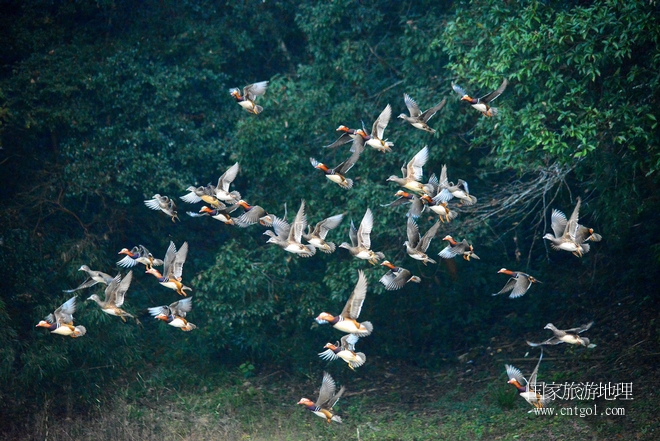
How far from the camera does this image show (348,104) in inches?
530

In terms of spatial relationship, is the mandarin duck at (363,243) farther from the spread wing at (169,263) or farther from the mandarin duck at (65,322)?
the mandarin duck at (65,322)

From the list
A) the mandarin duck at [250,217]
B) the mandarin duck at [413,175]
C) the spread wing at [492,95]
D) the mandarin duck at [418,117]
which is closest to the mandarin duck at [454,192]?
the mandarin duck at [413,175]

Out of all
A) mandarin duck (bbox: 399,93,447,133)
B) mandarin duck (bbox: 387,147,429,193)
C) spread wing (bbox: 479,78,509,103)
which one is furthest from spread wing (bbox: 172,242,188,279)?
spread wing (bbox: 479,78,509,103)

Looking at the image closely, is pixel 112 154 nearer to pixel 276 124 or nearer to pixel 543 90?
pixel 276 124

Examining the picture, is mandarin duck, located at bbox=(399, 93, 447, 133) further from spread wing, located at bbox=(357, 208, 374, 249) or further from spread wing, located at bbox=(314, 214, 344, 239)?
spread wing, located at bbox=(314, 214, 344, 239)

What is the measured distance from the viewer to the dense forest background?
39.7 feet

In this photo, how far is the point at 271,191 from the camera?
14.1 m

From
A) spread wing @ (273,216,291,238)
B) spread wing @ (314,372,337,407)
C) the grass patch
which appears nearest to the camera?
spread wing @ (314,372,337,407)

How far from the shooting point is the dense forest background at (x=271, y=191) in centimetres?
1211

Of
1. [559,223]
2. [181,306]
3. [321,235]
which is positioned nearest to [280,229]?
[321,235]

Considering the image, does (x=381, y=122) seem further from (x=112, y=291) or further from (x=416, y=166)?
(x=112, y=291)

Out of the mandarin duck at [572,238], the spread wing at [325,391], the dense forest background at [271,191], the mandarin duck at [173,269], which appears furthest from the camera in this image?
the dense forest background at [271,191]

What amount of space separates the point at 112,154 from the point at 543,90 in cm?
736

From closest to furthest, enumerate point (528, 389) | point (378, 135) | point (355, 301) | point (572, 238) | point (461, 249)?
point (355, 301), point (572, 238), point (528, 389), point (378, 135), point (461, 249)
